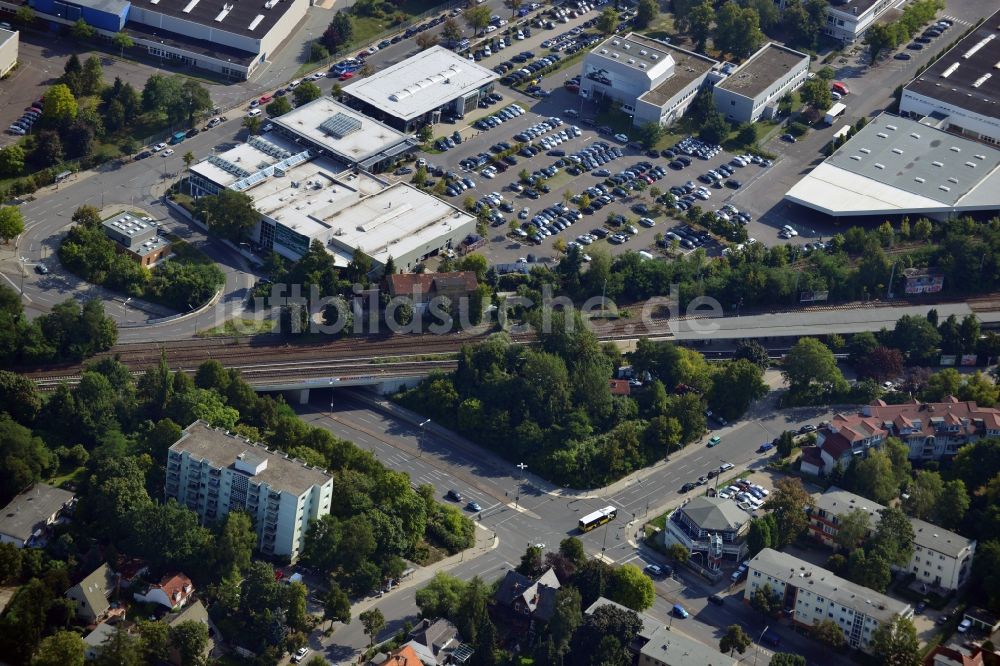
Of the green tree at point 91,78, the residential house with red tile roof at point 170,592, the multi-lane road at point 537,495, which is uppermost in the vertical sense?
the green tree at point 91,78

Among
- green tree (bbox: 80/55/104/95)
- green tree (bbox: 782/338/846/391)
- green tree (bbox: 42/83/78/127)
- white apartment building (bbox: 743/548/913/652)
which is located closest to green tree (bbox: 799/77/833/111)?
green tree (bbox: 782/338/846/391)

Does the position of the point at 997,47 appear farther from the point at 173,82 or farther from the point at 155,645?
the point at 155,645

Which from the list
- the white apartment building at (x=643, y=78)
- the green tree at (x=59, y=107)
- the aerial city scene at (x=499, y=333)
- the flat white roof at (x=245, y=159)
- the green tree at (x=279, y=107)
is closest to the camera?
the aerial city scene at (x=499, y=333)

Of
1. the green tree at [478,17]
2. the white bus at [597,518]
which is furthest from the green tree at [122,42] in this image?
the white bus at [597,518]

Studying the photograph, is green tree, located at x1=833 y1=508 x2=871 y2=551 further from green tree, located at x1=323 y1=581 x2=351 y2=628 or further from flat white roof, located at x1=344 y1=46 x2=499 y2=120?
flat white roof, located at x1=344 y1=46 x2=499 y2=120

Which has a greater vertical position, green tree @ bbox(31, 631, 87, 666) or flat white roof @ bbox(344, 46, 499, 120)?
flat white roof @ bbox(344, 46, 499, 120)

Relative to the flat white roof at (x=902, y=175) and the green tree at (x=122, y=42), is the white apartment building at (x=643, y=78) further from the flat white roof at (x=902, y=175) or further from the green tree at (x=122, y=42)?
the green tree at (x=122, y=42)
